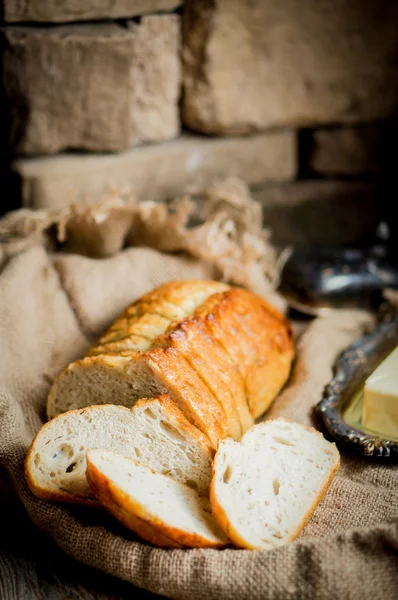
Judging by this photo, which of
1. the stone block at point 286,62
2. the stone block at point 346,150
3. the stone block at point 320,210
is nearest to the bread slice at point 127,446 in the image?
the stone block at point 286,62

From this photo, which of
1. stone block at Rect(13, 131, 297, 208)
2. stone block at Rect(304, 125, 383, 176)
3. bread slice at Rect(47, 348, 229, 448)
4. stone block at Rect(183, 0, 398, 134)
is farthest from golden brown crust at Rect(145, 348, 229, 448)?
stone block at Rect(304, 125, 383, 176)

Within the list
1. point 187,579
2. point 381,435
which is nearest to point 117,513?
point 187,579

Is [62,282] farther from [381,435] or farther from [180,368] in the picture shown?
[381,435]

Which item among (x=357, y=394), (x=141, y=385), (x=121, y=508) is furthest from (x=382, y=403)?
(x=121, y=508)

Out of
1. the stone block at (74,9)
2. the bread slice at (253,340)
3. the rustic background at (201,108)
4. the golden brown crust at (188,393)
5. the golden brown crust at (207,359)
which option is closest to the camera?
the golden brown crust at (188,393)

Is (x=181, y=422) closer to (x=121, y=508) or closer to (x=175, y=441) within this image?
(x=175, y=441)

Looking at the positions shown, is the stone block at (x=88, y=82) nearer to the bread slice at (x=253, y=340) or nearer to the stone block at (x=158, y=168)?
the stone block at (x=158, y=168)

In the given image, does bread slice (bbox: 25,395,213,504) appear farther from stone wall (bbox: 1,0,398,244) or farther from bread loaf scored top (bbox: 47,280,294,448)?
stone wall (bbox: 1,0,398,244)
